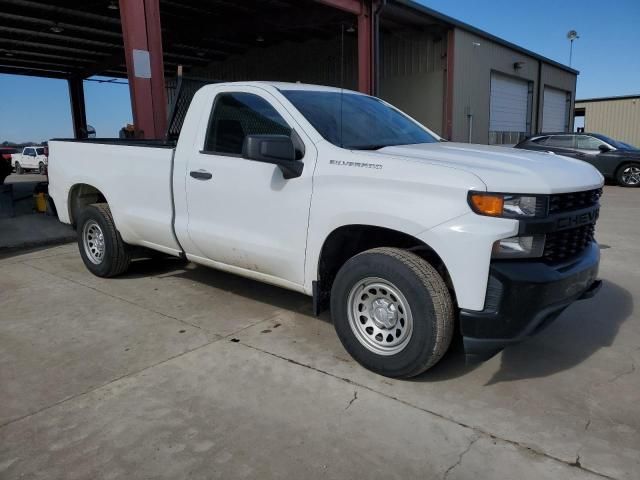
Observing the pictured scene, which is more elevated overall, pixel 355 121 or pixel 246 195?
pixel 355 121

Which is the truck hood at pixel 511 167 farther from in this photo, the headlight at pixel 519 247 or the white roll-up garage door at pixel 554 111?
the white roll-up garage door at pixel 554 111

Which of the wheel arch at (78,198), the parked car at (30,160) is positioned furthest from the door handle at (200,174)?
the parked car at (30,160)

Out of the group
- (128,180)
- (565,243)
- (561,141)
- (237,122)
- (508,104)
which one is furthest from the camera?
(508,104)

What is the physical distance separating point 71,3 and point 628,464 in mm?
15641

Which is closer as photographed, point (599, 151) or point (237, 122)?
point (237, 122)

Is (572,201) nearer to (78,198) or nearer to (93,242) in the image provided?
(93,242)

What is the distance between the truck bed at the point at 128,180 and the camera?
478cm

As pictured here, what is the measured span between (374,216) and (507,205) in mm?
781

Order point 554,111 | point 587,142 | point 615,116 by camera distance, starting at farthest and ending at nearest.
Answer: point 615,116 < point 554,111 < point 587,142

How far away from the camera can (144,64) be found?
27.5ft

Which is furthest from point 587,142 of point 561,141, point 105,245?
point 105,245

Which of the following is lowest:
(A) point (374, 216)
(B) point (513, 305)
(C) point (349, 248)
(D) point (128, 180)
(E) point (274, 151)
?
(B) point (513, 305)

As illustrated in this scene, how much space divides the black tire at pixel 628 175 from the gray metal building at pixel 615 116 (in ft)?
78.2

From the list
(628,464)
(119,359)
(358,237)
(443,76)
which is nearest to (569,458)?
(628,464)
